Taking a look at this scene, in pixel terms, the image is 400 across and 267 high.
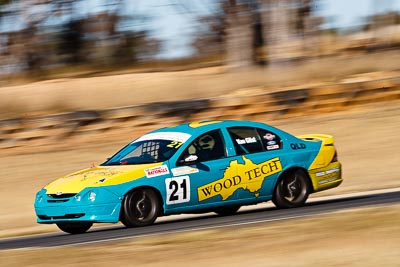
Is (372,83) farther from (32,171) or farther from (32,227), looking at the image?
Answer: (32,227)

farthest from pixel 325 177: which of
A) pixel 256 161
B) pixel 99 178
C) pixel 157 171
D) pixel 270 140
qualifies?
pixel 99 178

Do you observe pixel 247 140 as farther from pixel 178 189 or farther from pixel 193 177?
pixel 178 189

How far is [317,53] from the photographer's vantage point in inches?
1296

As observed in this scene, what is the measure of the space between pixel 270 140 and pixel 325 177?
97cm

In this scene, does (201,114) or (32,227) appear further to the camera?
(201,114)

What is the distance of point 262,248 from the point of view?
898 cm

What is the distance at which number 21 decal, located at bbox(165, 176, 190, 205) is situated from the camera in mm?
11560

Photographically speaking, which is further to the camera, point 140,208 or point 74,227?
point 74,227

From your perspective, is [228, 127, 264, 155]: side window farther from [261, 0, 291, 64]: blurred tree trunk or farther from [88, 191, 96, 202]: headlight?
[261, 0, 291, 64]: blurred tree trunk

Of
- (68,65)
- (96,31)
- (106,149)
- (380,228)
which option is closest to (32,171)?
(106,149)

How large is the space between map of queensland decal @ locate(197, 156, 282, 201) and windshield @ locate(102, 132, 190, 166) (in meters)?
0.64

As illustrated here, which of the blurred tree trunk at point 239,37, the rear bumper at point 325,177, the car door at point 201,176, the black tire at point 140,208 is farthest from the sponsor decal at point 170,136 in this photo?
the blurred tree trunk at point 239,37

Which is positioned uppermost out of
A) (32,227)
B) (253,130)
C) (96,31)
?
(96,31)

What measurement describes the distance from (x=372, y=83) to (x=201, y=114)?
4880 mm
